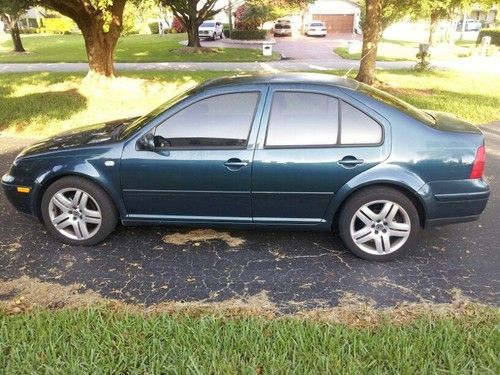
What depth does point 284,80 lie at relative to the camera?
3975mm

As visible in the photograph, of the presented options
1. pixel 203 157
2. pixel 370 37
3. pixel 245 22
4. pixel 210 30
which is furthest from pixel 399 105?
pixel 245 22

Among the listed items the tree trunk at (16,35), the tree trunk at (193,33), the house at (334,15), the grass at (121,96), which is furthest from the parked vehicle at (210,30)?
the grass at (121,96)

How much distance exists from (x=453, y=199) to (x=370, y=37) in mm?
9567

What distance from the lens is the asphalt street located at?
3494mm

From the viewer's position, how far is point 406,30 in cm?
5153

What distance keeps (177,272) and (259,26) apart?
120 ft

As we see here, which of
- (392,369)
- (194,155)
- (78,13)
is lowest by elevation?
(392,369)

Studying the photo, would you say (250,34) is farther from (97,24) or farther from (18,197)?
(18,197)

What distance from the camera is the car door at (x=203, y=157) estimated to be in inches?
150

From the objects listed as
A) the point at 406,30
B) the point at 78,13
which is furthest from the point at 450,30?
the point at 78,13

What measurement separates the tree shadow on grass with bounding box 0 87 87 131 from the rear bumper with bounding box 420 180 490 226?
305 inches

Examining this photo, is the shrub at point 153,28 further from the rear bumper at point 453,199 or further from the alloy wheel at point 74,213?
the rear bumper at point 453,199

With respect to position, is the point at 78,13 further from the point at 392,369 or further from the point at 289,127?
the point at 392,369

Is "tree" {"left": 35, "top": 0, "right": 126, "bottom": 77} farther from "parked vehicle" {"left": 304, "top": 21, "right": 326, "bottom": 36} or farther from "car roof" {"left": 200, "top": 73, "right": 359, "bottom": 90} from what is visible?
"parked vehicle" {"left": 304, "top": 21, "right": 326, "bottom": 36}
